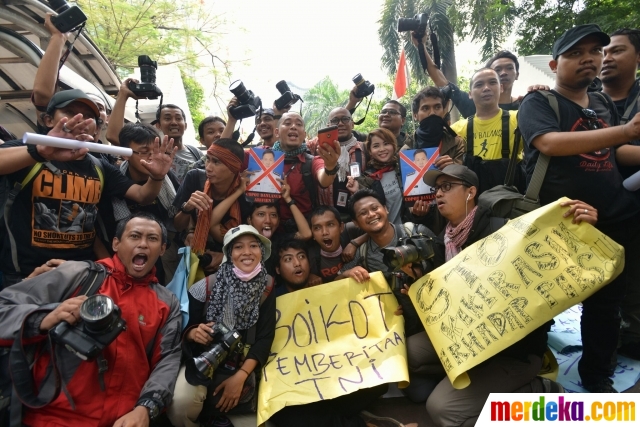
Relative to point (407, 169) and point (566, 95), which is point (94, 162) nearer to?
point (407, 169)

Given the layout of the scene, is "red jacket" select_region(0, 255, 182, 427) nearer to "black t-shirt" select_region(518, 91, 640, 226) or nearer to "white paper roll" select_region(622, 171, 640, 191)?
"black t-shirt" select_region(518, 91, 640, 226)

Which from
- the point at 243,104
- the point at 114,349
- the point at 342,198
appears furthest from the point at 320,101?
the point at 114,349

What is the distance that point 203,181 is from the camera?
3.75m

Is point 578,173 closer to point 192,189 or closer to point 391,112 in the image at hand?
point 391,112

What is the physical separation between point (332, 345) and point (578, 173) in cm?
215

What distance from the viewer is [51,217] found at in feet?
9.18

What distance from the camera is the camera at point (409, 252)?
2.70m

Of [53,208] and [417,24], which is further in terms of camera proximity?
[417,24]

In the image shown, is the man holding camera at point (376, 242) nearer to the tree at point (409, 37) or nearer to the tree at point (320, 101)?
the tree at point (409, 37)

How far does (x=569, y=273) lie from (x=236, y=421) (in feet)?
8.01

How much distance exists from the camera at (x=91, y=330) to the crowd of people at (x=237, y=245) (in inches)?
0.6

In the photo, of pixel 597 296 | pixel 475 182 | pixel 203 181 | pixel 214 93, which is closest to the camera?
pixel 597 296

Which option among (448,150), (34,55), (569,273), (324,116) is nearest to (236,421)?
(569,273)

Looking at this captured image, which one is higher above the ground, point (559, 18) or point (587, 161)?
point (559, 18)
